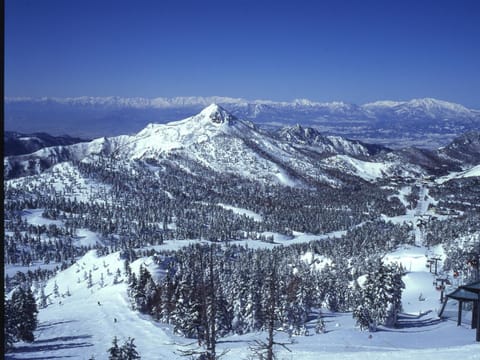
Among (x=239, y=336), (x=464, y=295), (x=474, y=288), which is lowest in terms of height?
(x=239, y=336)

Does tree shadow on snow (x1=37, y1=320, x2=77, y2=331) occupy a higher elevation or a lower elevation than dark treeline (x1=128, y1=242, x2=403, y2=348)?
lower

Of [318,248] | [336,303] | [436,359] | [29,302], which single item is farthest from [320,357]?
[318,248]

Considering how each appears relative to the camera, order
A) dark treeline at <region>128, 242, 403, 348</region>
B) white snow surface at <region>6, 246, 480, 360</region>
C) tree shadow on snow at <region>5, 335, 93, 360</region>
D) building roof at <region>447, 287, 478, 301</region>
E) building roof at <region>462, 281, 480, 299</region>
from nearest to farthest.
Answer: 1. building roof at <region>462, 281, 480, 299</region>
2. building roof at <region>447, 287, 478, 301</region>
3. white snow surface at <region>6, 246, 480, 360</region>
4. tree shadow on snow at <region>5, 335, 93, 360</region>
5. dark treeline at <region>128, 242, 403, 348</region>

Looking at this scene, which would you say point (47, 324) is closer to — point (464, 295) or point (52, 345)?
point (52, 345)

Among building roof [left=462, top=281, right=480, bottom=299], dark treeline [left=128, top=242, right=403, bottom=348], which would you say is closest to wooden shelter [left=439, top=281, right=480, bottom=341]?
building roof [left=462, top=281, right=480, bottom=299]

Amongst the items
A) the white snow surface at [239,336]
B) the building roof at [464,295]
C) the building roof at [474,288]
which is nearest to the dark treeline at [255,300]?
the white snow surface at [239,336]

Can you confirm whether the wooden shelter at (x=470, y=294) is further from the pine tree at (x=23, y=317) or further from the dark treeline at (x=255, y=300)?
the pine tree at (x=23, y=317)

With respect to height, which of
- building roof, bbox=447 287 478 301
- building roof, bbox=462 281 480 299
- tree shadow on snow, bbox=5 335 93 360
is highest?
building roof, bbox=462 281 480 299

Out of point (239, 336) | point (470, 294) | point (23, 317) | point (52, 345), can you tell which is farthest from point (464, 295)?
point (23, 317)

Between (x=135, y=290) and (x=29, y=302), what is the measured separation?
2183cm

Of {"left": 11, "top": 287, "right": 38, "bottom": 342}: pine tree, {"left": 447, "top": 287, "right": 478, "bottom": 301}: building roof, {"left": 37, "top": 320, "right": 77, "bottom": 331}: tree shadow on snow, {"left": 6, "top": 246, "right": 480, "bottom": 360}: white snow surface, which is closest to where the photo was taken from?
{"left": 447, "top": 287, "right": 478, "bottom": 301}: building roof

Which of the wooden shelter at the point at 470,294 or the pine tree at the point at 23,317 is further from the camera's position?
the pine tree at the point at 23,317

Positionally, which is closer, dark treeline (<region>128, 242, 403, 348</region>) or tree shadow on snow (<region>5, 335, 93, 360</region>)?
tree shadow on snow (<region>5, 335, 93, 360</region>)

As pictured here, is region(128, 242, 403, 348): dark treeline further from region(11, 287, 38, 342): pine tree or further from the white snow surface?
region(11, 287, 38, 342): pine tree
